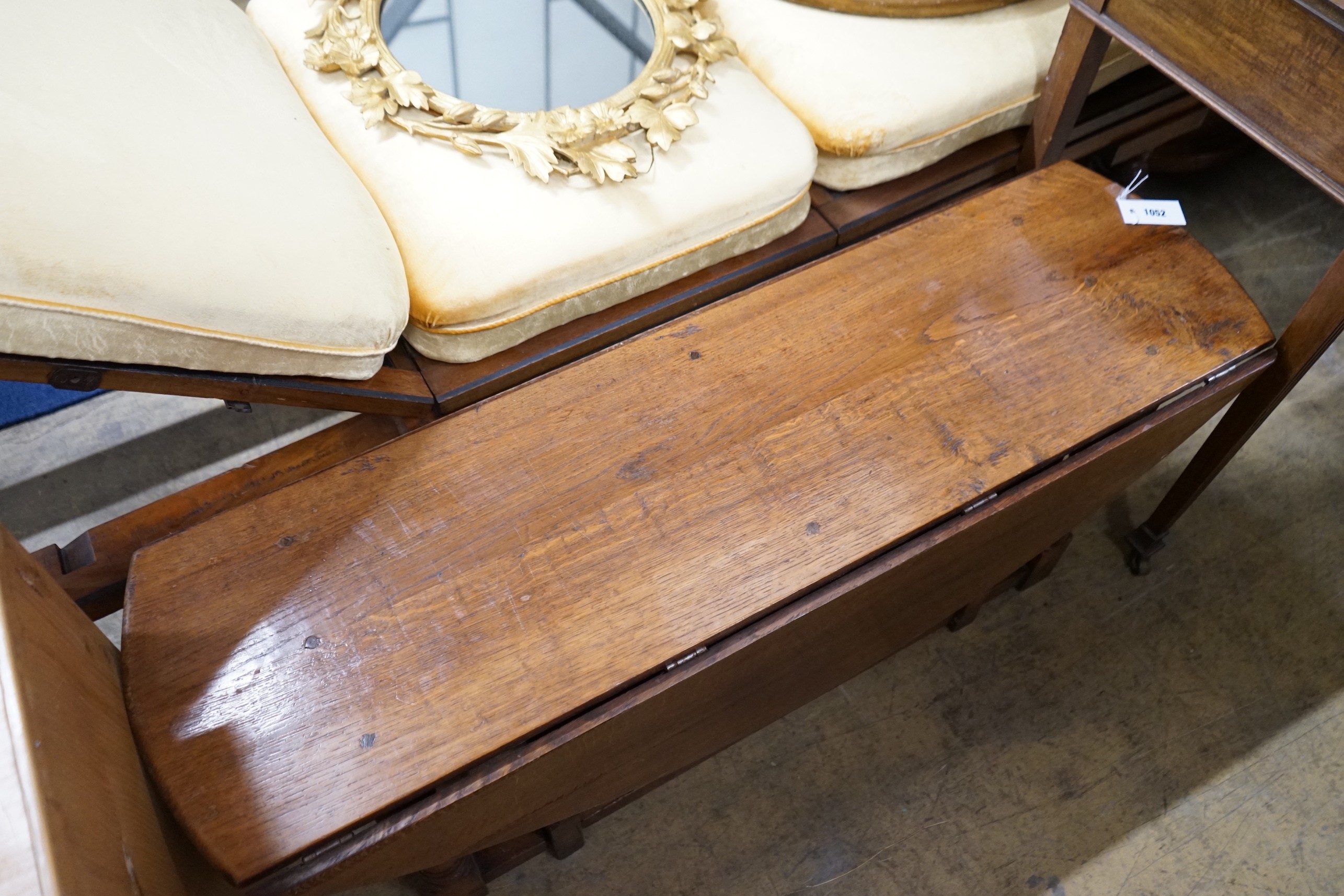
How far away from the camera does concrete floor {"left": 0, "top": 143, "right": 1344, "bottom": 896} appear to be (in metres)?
1.31

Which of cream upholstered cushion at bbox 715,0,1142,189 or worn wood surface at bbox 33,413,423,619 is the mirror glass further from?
worn wood surface at bbox 33,413,423,619

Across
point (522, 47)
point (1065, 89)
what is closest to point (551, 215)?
point (522, 47)

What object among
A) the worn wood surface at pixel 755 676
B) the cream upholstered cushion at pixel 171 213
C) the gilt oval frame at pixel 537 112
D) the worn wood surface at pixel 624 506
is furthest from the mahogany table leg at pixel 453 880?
the gilt oval frame at pixel 537 112

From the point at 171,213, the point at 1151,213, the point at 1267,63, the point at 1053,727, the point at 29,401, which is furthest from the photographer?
the point at 29,401

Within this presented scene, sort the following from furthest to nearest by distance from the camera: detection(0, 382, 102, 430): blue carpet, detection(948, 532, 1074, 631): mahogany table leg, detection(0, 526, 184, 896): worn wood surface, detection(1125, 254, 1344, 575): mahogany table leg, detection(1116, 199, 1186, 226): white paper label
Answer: detection(0, 382, 102, 430): blue carpet
detection(948, 532, 1074, 631): mahogany table leg
detection(1116, 199, 1186, 226): white paper label
detection(1125, 254, 1344, 575): mahogany table leg
detection(0, 526, 184, 896): worn wood surface

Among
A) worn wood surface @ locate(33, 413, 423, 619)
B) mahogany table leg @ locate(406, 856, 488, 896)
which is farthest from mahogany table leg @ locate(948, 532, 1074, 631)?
worn wood surface @ locate(33, 413, 423, 619)

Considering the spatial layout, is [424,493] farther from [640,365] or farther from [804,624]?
[804,624]

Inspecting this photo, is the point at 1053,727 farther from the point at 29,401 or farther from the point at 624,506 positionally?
the point at 29,401

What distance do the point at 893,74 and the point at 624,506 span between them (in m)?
0.77

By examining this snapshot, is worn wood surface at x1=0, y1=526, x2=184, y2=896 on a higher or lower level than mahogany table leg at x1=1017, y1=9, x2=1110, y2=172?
lower

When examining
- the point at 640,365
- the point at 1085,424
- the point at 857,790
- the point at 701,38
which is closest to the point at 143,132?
the point at 640,365

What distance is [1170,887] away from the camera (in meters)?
1.29

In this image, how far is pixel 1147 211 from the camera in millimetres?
1304

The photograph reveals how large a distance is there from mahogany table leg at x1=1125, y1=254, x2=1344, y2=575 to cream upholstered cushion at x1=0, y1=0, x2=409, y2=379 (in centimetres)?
109
